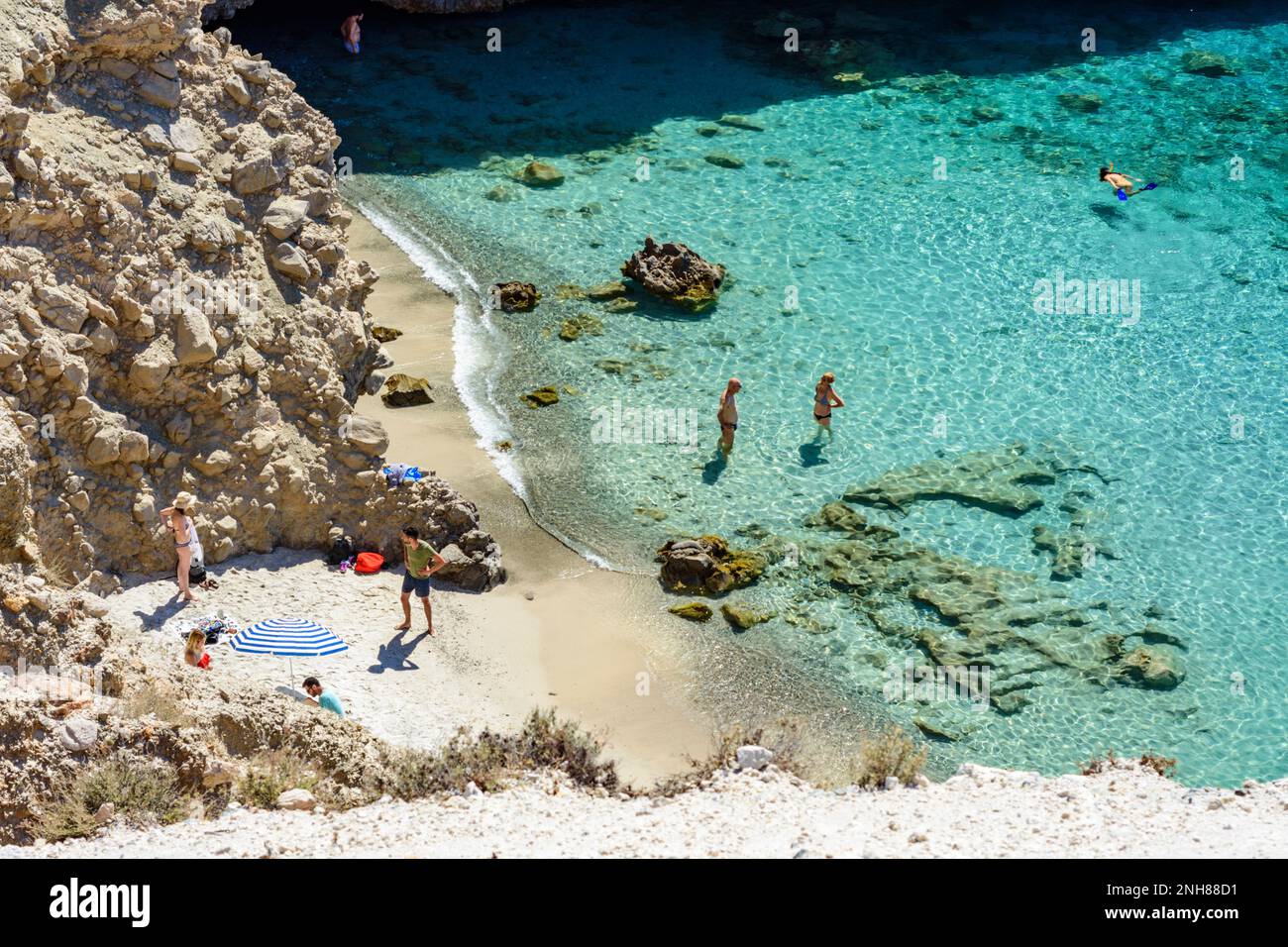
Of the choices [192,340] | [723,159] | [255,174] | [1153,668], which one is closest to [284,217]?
[255,174]

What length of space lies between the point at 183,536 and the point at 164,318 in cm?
290

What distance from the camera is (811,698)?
17.8 m

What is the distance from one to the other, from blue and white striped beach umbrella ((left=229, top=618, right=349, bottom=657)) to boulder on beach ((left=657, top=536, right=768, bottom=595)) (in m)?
4.64

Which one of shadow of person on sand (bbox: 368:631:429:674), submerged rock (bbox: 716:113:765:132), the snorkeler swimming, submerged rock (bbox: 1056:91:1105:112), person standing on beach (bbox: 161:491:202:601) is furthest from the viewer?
submerged rock (bbox: 1056:91:1105:112)

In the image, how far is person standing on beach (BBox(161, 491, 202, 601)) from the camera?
656 inches

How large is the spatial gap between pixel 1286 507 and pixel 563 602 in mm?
11029

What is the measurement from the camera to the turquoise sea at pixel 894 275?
19.5m

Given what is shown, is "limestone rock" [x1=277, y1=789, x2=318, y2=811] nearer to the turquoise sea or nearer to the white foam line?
the turquoise sea

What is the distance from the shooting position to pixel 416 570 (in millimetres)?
17453

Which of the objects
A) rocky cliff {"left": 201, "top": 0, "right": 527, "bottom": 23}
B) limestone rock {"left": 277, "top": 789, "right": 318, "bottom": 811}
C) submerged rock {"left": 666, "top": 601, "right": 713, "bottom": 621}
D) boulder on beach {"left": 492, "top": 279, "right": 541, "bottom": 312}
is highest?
rocky cliff {"left": 201, "top": 0, "right": 527, "bottom": 23}

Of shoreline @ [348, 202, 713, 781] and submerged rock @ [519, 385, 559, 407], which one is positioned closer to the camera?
shoreline @ [348, 202, 713, 781]

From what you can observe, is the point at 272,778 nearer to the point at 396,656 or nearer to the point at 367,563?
the point at 396,656

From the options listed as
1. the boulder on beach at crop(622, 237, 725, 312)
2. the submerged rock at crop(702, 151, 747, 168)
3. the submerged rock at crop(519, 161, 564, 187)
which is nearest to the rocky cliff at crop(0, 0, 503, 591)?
the boulder on beach at crop(622, 237, 725, 312)
